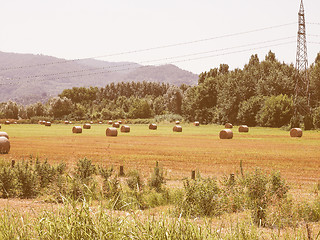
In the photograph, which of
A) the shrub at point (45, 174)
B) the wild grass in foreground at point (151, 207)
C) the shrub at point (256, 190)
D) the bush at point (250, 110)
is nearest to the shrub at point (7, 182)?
the wild grass in foreground at point (151, 207)

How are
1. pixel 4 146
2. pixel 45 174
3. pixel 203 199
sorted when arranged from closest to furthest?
pixel 203 199
pixel 45 174
pixel 4 146

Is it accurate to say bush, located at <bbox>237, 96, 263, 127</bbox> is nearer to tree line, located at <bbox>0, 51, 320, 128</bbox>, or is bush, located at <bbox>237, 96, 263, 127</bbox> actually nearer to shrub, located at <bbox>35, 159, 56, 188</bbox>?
tree line, located at <bbox>0, 51, 320, 128</bbox>

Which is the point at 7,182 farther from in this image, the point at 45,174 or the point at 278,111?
the point at 278,111

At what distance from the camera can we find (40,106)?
513 feet

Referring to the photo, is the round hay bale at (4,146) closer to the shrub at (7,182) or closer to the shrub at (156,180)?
the shrub at (7,182)

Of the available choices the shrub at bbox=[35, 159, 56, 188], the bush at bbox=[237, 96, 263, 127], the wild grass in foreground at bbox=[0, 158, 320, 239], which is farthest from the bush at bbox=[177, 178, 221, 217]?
the bush at bbox=[237, 96, 263, 127]

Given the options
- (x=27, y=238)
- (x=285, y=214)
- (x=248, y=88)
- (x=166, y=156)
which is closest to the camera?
(x=27, y=238)

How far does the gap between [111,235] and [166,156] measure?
24.6 meters

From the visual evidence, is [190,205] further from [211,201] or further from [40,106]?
[40,106]

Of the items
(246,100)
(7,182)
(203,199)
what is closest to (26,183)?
(7,182)

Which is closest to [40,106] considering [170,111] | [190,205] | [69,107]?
[69,107]

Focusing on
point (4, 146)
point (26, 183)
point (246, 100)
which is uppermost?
point (246, 100)

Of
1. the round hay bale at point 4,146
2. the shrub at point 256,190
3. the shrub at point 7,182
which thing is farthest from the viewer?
the round hay bale at point 4,146

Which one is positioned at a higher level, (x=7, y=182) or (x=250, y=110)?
(x=250, y=110)
